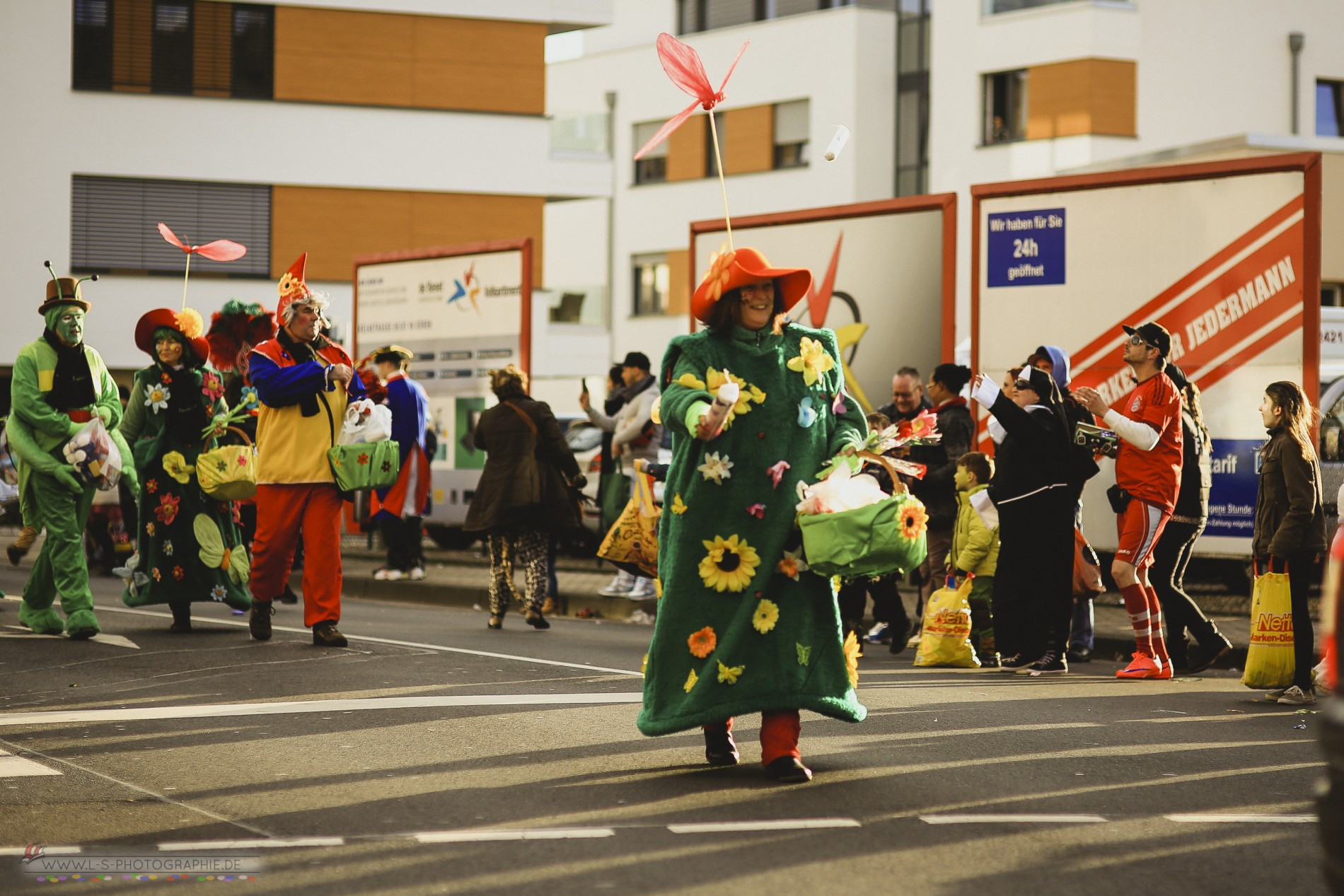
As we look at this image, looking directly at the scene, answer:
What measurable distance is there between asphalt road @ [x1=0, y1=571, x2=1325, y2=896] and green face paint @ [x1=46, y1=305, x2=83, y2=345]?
189cm

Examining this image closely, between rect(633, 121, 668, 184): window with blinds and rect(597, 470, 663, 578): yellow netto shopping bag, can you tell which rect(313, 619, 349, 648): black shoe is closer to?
rect(597, 470, 663, 578): yellow netto shopping bag

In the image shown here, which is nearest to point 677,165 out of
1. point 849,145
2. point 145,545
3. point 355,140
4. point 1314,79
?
point 849,145

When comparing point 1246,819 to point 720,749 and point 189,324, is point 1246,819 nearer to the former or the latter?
point 720,749

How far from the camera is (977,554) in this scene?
11641 mm

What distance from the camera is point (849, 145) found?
4044 centimetres

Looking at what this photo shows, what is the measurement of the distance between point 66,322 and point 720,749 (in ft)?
19.0

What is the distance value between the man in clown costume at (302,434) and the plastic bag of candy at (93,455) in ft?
2.98

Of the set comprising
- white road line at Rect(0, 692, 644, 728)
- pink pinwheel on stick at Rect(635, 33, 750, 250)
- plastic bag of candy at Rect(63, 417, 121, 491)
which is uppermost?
pink pinwheel on stick at Rect(635, 33, 750, 250)

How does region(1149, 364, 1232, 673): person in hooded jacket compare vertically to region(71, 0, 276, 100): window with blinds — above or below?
below

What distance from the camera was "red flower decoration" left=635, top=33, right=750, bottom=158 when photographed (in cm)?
715

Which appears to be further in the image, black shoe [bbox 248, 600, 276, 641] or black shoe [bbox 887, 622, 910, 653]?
black shoe [bbox 887, 622, 910, 653]

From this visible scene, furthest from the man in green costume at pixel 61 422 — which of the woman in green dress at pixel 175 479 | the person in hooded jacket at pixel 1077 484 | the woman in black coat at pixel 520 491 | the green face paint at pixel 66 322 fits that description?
the person in hooded jacket at pixel 1077 484

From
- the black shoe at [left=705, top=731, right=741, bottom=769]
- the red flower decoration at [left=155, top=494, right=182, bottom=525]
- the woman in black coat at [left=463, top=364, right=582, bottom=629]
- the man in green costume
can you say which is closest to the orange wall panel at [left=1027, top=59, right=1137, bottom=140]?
the woman in black coat at [left=463, top=364, right=582, bottom=629]

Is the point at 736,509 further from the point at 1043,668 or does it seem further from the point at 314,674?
the point at 1043,668
